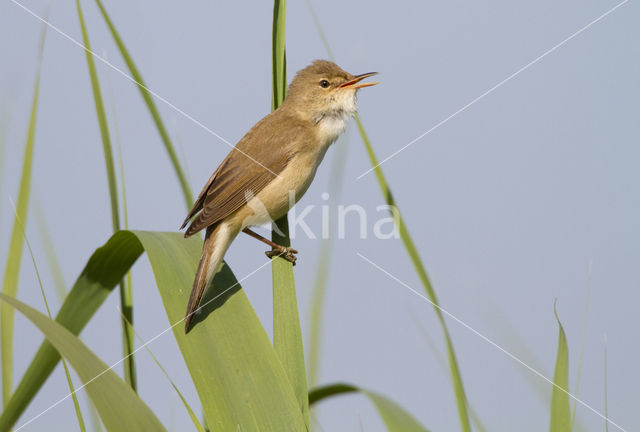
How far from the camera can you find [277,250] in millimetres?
2920

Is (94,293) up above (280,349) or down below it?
above

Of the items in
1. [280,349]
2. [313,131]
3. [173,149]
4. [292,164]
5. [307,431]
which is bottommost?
[307,431]

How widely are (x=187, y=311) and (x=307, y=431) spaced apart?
60 centimetres

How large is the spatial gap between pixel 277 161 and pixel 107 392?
158cm

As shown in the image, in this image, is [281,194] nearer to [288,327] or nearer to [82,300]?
[288,327]

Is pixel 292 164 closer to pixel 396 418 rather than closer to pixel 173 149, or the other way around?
pixel 173 149

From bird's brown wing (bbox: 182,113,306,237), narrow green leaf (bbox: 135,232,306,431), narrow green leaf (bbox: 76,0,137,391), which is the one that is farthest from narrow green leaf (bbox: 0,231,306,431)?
bird's brown wing (bbox: 182,113,306,237)

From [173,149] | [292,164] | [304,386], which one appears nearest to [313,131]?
[292,164]

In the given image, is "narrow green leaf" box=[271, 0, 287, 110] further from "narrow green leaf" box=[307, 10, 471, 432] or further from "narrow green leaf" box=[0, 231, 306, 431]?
"narrow green leaf" box=[0, 231, 306, 431]

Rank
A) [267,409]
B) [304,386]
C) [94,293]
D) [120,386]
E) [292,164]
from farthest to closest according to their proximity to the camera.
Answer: [292,164], [94,293], [304,386], [267,409], [120,386]

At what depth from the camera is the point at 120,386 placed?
1.75m

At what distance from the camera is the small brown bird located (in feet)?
9.23

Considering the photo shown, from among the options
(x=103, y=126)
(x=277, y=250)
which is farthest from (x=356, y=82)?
(x=103, y=126)

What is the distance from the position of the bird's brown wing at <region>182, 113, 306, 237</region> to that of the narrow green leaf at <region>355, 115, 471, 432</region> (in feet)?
2.32
